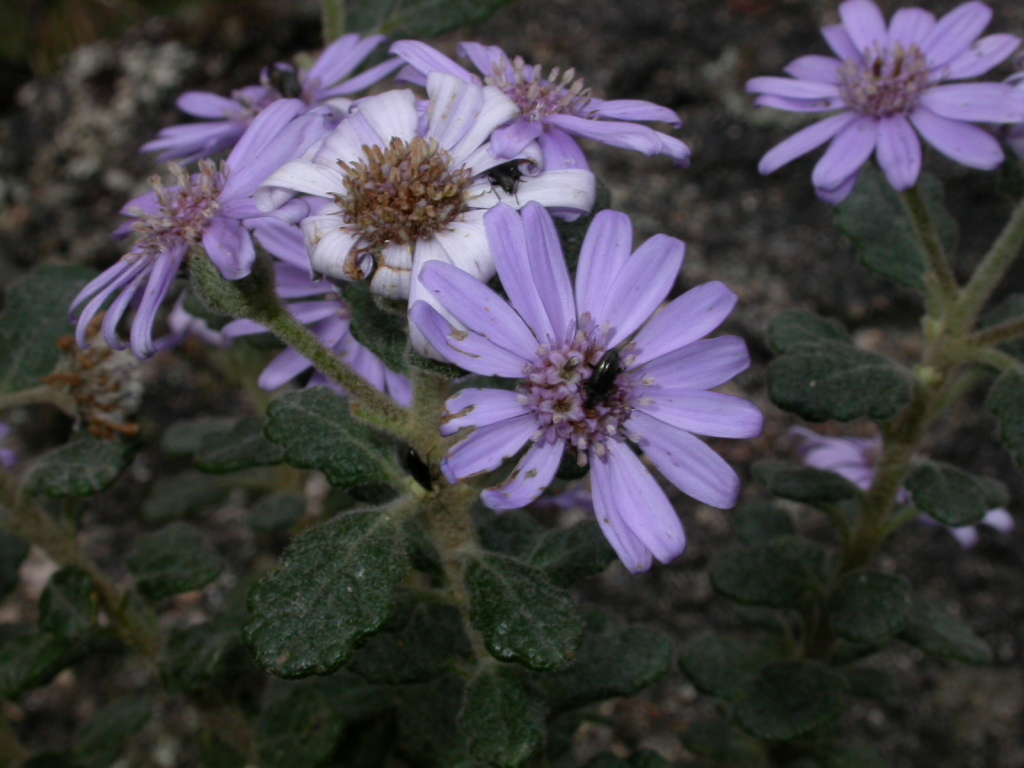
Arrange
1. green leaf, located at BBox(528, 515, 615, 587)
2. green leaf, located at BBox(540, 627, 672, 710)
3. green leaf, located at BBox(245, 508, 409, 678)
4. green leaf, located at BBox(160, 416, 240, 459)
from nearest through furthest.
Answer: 1. green leaf, located at BBox(245, 508, 409, 678)
2. green leaf, located at BBox(528, 515, 615, 587)
3. green leaf, located at BBox(540, 627, 672, 710)
4. green leaf, located at BBox(160, 416, 240, 459)

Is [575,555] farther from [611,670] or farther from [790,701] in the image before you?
[790,701]

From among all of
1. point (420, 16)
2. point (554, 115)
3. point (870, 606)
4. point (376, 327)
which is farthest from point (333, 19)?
point (870, 606)

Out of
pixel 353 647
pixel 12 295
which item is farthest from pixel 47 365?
pixel 353 647

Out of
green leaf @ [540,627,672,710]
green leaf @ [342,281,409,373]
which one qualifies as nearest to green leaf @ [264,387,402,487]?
green leaf @ [342,281,409,373]

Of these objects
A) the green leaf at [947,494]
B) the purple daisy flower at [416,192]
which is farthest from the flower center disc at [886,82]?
the purple daisy flower at [416,192]

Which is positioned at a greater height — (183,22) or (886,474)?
(183,22)

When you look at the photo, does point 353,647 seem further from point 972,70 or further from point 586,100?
point 972,70

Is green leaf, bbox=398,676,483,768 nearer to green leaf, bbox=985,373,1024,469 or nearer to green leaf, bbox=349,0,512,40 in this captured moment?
green leaf, bbox=985,373,1024,469
